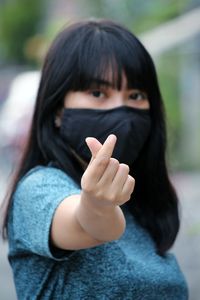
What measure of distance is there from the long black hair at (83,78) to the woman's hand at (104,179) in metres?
0.49

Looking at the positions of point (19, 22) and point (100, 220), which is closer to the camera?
point (100, 220)

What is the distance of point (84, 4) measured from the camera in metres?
13.0

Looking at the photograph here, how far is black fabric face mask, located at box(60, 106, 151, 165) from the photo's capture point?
78.9 inches

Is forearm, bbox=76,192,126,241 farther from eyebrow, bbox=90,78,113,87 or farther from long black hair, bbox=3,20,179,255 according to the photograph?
eyebrow, bbox=90,78,113,87

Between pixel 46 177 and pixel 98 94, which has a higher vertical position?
pixel 98 94

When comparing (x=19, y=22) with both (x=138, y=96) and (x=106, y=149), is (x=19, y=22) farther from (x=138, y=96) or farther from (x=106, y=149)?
(x=106, y=149)

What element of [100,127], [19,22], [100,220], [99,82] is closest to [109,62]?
[99,82]

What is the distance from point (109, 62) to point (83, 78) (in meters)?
0.10

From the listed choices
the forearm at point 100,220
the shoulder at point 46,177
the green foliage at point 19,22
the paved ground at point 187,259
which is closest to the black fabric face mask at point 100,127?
the shoulder at point 46,177

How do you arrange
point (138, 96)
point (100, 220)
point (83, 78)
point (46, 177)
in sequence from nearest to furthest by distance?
point (100, 220), point (46, 177), point (83, 78), point (138, 96)

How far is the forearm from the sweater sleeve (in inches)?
5.8

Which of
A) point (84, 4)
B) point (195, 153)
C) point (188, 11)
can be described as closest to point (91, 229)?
point (188, 11)

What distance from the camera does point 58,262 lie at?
5.96 feet

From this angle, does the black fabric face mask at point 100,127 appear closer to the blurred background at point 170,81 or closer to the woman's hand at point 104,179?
the woman's hand at point 104,179
